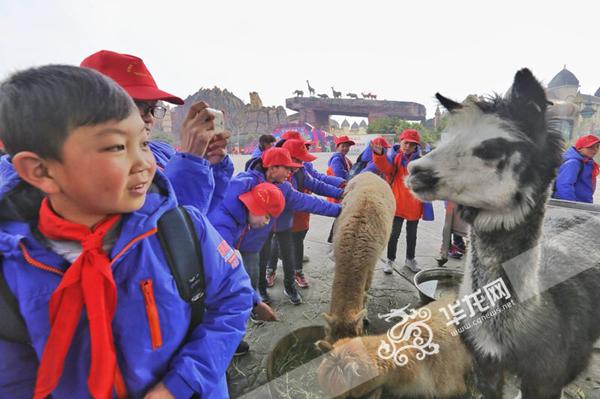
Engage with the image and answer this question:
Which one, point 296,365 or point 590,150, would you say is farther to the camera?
point 590,150

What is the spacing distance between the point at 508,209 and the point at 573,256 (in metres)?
1.02

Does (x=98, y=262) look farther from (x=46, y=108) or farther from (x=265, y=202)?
(x=265, y=202)

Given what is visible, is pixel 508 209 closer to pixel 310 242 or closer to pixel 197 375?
pixel 197 375

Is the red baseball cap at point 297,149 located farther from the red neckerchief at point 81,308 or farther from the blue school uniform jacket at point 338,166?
the red neckerchief at point 81,308

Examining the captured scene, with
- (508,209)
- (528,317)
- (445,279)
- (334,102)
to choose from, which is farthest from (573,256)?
(334,102)

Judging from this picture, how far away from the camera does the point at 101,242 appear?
0.86 metres

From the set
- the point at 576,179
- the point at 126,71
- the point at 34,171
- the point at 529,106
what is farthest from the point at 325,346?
the point at 576,179

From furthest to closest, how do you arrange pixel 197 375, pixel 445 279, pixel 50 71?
pixel 445 279 < pixel 197 375 < pixel 50 71

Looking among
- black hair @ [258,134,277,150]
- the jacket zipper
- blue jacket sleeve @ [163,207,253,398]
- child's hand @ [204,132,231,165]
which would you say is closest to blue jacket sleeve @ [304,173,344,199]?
black hair @ [258,134,277,150]

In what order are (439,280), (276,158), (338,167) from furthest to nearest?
(338,167) → (439,280) → (276,158)

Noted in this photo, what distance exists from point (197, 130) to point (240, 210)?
1304 millimetres

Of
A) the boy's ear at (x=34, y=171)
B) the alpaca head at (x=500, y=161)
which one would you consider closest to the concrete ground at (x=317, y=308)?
the alpaca head at (x=500, y=161)

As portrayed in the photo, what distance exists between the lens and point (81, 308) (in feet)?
2.73

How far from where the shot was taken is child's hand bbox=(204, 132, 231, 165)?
1.75 meters
